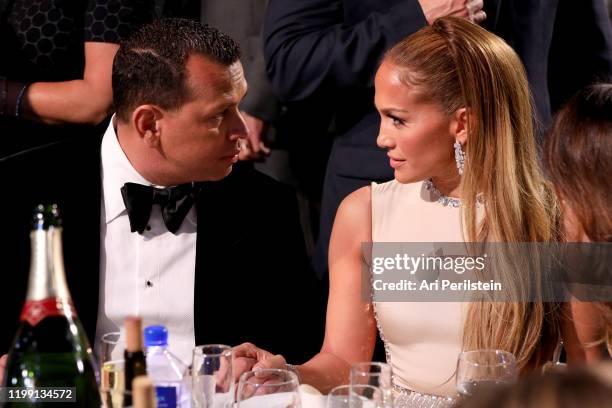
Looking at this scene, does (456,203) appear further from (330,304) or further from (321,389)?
(321,389)

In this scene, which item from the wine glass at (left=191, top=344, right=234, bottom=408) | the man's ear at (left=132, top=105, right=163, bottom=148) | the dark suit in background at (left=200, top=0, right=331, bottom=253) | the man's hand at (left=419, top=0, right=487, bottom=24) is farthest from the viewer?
the dark suit in background at (left=200, top=0, right=331, bottom=253)

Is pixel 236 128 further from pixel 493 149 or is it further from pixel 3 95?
pixel 3 95

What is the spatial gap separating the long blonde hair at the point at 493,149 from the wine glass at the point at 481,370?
57 cm

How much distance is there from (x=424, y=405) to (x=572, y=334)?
39cm

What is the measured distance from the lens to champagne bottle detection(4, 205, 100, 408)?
1400 millimetres

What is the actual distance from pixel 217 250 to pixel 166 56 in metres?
0.54

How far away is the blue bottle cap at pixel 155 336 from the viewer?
5.18ft

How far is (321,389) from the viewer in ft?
6.35

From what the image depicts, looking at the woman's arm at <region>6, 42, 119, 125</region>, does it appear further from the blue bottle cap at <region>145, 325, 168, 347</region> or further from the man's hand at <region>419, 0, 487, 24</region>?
the blue bottle cap at <region>145, 325, 168, 347</region>

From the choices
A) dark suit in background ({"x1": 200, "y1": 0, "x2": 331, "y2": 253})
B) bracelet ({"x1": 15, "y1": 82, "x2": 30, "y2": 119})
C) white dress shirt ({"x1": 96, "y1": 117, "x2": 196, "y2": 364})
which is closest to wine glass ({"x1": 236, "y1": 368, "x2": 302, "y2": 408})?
white dress shirt ({"x1": 96, "y1": 117, "x2": 196, "y2": 364})

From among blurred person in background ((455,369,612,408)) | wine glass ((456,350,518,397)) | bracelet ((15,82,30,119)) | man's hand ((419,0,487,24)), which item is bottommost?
wine glass ((456,350,518,397))

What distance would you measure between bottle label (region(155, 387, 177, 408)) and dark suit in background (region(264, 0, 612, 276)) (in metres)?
1.44

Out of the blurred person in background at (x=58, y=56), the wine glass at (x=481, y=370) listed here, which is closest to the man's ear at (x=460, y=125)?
the wine glass at (x=481, y=370)

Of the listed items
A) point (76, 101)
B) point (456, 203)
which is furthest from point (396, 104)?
point (76, 101)
